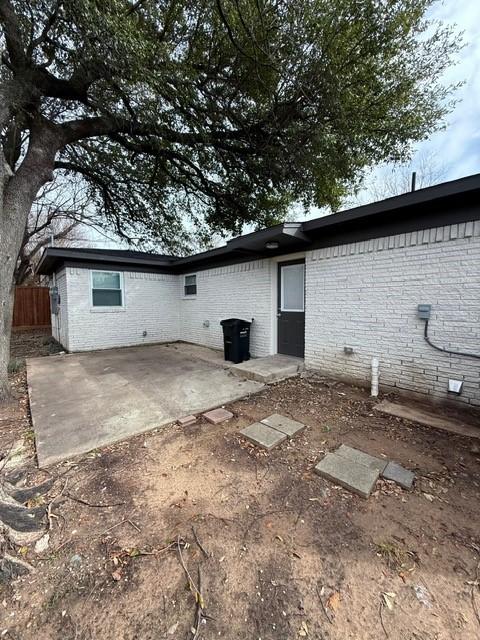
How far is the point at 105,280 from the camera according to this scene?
798 cm

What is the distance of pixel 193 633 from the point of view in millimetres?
1210

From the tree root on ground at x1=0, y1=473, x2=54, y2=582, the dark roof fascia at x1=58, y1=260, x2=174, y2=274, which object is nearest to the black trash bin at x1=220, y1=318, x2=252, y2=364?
the dark roof fascia at x1=58, y1=260, x2=174, y2=274

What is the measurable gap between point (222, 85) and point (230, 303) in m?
4.45

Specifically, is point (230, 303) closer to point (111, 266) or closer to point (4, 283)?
point (111, 266)

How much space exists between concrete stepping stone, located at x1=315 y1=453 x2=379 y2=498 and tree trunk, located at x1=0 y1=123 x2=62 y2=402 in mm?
4407

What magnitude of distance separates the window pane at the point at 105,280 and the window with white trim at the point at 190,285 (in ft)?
6.94

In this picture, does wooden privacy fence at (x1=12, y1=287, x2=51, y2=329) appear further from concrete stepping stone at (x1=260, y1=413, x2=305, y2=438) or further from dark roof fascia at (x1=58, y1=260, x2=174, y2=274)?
concrete stepping stone at (x1=260, y1=413, x2=305, y2=438)

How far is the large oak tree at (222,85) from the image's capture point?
141 inches

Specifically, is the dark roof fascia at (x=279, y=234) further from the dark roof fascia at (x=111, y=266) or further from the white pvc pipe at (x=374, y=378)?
the dark roof fascia at (x=111, y=266)

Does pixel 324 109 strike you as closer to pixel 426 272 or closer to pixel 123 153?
pixel 426 272

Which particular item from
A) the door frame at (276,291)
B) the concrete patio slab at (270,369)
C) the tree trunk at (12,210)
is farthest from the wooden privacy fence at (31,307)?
the concrete patio slab at (270,369)

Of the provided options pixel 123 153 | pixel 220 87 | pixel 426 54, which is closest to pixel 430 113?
pixel 426 54

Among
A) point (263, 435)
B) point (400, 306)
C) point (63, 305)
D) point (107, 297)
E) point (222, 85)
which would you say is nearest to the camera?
point (263, 435)

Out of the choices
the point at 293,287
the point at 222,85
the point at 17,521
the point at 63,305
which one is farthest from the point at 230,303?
the point at 17,521
